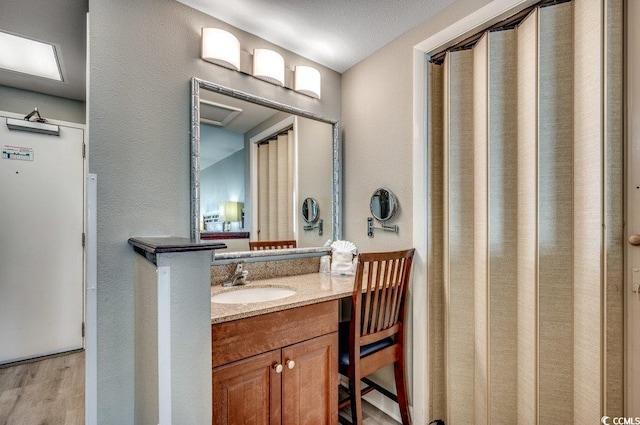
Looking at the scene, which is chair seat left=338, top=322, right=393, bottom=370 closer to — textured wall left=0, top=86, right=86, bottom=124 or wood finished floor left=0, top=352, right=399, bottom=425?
wood finished floor left=0, top=352, right=399, bottom=425

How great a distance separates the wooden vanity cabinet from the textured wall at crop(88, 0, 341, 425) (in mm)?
583

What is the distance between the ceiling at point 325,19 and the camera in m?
1.57

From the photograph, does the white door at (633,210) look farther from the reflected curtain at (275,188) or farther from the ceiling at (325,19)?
the reflected curtain at (275,188)

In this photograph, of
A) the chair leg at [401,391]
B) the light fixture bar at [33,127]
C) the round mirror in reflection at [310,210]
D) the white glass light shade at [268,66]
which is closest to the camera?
the chair leg at [401,391]

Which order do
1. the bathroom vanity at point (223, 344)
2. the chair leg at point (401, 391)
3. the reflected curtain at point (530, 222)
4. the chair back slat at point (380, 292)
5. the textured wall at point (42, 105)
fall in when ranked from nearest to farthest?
1. the bathroom vanity at point (223, 344)
2. the reflected curtain at point (530, 222)
3. the chair back slat at point (380, 292)
4. the chair leg at point (401, 391)
5. the textured wall at point (42, 105)

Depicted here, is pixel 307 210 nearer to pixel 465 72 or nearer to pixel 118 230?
pixel 118 230

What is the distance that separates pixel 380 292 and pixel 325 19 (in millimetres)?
1578

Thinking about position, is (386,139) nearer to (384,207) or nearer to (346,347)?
(384,207)

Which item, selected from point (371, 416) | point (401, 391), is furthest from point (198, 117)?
point (371, 416)

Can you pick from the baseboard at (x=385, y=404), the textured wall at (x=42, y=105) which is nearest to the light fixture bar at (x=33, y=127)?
the textured wall at (x=42, y=105)

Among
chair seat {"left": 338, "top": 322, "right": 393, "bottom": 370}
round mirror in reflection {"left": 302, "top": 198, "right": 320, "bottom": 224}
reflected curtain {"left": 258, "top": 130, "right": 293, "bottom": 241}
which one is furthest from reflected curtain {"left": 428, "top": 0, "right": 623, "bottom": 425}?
reflected curtain {"left": 258, "top": 130, "right": 293, "bottom": 241}

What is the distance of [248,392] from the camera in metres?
1.20

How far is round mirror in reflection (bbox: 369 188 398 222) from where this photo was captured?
6.02 feet

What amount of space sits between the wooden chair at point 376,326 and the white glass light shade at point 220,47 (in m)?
1.30
